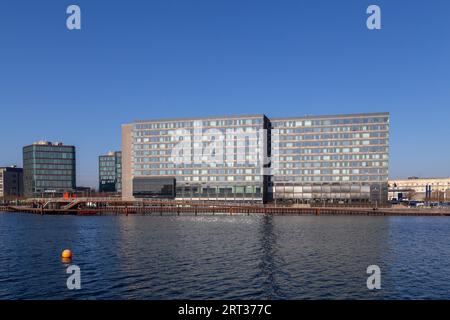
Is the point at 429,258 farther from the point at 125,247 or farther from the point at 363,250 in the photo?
the point at 125,247

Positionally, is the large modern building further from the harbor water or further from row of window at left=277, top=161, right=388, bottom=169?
the harbor water

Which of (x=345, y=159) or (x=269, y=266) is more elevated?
(x=345, y=159)

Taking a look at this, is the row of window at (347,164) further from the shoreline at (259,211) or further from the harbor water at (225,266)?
the harbor water at (225,266)

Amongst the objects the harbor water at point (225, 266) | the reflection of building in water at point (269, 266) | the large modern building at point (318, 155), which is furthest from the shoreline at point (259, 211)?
the reflection of building in water at point (269, 266)

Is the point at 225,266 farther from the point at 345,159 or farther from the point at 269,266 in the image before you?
the point at 345,159

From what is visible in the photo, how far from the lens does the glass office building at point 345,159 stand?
18862cm

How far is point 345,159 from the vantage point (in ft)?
635

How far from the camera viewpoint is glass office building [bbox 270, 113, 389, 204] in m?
189

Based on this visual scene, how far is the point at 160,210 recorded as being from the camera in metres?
164

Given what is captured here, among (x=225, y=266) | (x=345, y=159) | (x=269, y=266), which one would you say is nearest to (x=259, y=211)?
(x=345, y=159)

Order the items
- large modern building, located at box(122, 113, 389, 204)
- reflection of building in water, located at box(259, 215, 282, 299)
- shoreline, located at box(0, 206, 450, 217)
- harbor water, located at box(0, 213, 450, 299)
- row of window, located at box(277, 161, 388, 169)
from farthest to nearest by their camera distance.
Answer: large modern building, located at box(122, 113, 389, 204)
row of window, located at box(277, 161, 388, 169)
shoreline, located at box(0, 206, 450, 217)
reflection of building in water, located at box(259, 215, 282, 299)
harbor water, located at box(0, 213, 450, 299)

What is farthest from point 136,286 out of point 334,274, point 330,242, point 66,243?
point 330,242

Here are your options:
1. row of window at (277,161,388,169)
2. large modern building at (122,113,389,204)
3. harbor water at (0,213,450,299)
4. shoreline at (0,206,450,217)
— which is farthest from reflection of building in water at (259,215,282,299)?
row of window at (277,161,388,169)

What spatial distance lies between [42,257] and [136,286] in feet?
76.1
